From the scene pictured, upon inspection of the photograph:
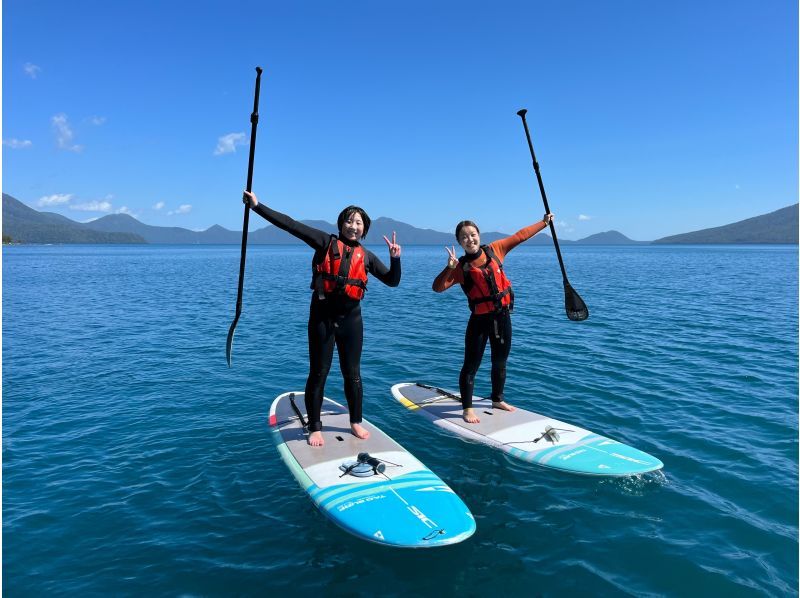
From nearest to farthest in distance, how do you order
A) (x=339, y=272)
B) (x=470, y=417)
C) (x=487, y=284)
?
(x=339, y=272) → (x=487, y=284) → (x=470, y=417)

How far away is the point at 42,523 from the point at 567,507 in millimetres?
7059

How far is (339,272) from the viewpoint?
7035 mm

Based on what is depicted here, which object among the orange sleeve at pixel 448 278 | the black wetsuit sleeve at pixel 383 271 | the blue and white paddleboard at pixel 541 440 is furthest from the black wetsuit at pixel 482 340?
the black wetsuit sleeve at pixel 383 271

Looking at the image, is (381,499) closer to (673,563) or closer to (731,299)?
(673,563)

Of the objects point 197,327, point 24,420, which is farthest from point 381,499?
point 197,327

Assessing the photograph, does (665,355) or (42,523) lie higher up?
(665,355)

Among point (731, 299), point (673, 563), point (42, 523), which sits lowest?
point (42, 523)

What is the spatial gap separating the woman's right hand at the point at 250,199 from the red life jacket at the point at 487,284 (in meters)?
3.47

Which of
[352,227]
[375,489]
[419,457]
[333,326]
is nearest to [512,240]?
[352,227]

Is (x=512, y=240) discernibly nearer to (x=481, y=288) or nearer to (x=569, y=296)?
(x=481, y=288)

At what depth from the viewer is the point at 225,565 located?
5535mm

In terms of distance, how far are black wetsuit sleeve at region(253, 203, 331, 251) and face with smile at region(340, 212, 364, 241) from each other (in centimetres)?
31

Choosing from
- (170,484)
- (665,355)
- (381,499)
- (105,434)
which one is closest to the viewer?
(381,499)

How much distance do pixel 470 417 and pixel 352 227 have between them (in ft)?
13.5
